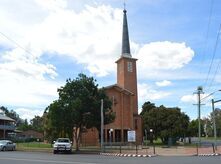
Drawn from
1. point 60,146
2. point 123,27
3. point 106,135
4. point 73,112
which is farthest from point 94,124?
point 123,27

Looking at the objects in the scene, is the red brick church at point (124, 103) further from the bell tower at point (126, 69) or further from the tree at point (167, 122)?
the tree at point (167, 122)

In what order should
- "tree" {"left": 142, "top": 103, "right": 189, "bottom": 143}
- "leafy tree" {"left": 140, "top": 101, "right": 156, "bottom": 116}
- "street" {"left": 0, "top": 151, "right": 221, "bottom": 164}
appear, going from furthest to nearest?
"leafy tree" {"left": 140, "top": 101, "right": 156, "bottom": 116}
"tree" {"left": 142, "top": 103, "right": 189, "bottom": 143}
"street" {"left": 0, "top": 151, "right": 221, "bottom": 164}

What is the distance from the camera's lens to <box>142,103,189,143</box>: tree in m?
84.8

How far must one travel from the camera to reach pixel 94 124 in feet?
177

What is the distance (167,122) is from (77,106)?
125 ft

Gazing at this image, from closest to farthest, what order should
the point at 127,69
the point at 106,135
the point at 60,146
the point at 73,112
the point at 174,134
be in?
the point at 60,146, the point at 73,112, the point at 106,135, the point at 174,134, the point at 127,69

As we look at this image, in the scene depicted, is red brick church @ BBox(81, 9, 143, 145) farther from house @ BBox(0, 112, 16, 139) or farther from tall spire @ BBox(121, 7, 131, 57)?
house @ BBox(0, 112, 16, 139)

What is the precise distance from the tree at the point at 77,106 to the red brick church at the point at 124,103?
18.5 meters

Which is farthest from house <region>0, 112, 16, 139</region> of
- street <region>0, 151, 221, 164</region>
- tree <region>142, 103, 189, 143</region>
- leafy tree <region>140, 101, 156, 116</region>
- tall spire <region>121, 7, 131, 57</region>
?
street <region>0, 151, 221, 164</region>

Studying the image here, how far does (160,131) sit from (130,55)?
17529 mm

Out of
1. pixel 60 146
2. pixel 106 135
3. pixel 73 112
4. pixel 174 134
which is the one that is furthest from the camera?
pixel 174 134

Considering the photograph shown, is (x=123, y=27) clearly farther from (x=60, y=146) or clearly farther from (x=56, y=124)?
(x=60, y=146)

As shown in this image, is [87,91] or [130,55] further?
[130,55]

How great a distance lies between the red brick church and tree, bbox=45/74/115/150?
729 inches
